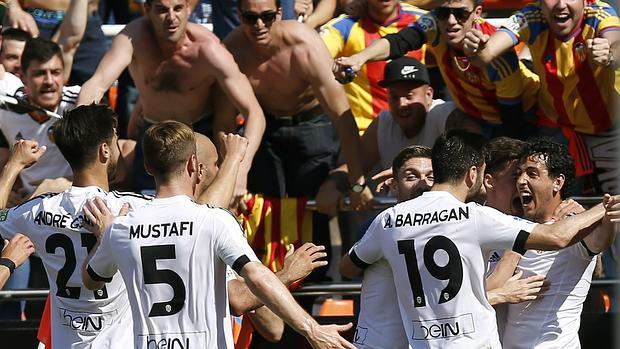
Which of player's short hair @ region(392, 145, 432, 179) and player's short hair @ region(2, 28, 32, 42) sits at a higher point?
player's short hair @ region(392, 145, 432, 179)

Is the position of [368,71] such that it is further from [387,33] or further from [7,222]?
[7,222]

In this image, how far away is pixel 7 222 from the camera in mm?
6645

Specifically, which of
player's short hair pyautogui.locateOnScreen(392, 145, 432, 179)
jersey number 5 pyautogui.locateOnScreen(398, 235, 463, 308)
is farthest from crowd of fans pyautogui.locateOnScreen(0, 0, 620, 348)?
jersey number 5 pyautogui.locateOnScreen(398, 235, 463, 308)

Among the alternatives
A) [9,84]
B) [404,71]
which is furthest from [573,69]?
[9,84]

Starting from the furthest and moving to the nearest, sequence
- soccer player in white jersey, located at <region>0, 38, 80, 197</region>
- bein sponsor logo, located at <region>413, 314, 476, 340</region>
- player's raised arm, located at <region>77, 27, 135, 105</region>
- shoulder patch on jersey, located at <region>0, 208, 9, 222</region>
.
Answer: soccer player in white jersey, located at <region>0, 38, 80, 197</region> → player's raised arm, located at <region>77, 27, 135, 105</region> → shoulder patch on jersey, located at <region>0, 208, 9, 222</region> → bein sponsor logo, located at <region>413, 314, 476, 340</region>

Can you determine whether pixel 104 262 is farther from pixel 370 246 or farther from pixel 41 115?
pixel 41 115

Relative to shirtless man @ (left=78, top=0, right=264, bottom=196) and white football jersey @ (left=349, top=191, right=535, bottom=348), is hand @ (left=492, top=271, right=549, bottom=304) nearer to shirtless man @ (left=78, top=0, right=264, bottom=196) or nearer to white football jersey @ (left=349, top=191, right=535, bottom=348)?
white football jersey @ (left=349, top=191, right=535, bottom=348)

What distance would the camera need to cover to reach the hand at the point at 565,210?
22.0 feet

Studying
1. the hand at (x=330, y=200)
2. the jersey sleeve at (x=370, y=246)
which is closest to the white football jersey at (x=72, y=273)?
the jersey sleeve at (x=370, y=246)

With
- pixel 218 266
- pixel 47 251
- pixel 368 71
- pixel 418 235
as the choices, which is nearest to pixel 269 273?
pixel 218 266

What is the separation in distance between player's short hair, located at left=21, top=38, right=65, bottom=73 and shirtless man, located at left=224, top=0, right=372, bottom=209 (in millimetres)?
1166

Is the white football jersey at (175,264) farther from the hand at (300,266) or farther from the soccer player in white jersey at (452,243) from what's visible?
the soccer player in white jersey at (452,243)

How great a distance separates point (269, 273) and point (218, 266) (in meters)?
0.34

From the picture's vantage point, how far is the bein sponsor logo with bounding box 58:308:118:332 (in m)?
6.55
